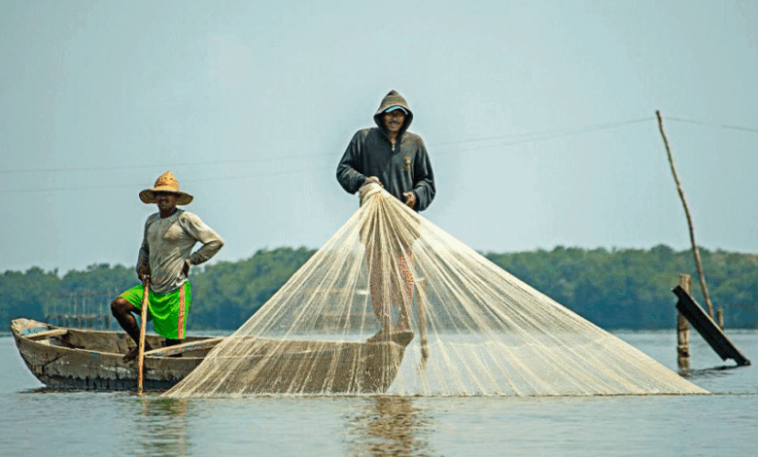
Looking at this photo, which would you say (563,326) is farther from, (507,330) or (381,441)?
(381,441)

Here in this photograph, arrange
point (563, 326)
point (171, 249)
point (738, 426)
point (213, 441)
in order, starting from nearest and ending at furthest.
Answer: point (213, 441), point (738, 426), point (563, 326), point (171, 249)

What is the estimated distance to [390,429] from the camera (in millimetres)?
6324

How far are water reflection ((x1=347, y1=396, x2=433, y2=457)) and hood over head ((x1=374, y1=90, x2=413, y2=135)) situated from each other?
208 cm

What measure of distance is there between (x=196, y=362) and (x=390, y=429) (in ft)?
10.3

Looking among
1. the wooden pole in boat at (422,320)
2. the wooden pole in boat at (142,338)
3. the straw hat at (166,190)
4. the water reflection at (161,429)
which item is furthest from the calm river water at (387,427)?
the straw hat at (166,190)

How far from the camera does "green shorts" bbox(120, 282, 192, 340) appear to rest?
9562 mm

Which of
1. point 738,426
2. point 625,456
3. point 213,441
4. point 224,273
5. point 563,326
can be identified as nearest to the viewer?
point 625,456

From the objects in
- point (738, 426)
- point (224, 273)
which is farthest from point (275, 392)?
point (224, 273)

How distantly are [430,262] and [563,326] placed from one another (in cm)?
96

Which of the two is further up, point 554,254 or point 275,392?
point 554,254

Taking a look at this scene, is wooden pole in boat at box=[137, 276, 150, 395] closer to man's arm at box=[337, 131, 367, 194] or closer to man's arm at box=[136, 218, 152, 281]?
man's arm at box=[136, 218, 152, 281]

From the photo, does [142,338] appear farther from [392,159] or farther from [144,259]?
[392,159]

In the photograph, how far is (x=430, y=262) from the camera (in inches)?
317

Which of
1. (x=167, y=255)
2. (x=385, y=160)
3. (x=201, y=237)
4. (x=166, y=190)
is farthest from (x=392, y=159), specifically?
(x=167, y=255)
